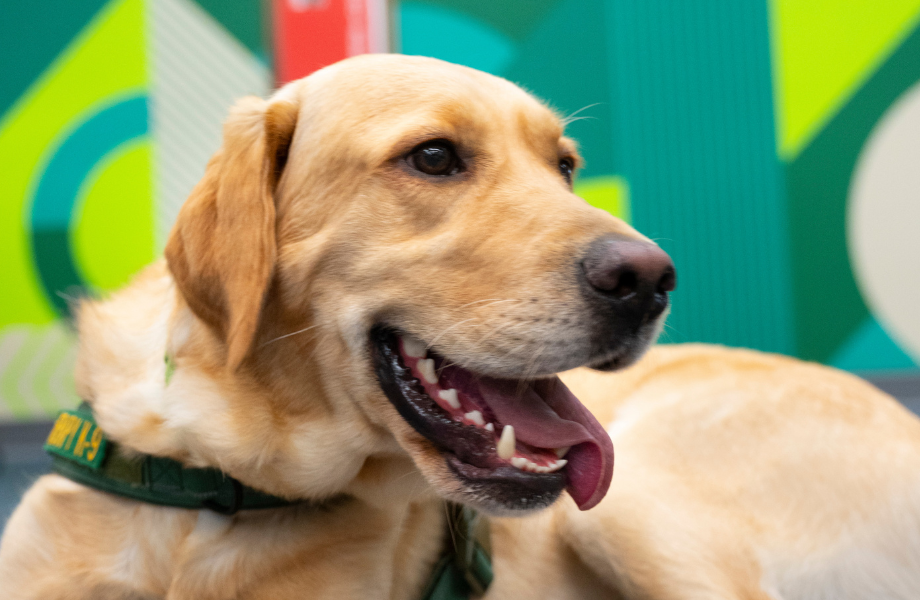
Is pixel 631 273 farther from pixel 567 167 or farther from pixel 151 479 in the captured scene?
pixel 151 479

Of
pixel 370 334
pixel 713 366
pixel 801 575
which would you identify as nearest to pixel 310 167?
pixel 370 334

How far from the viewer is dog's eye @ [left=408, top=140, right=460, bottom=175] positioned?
164 cm

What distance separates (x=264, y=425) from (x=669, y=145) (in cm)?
476

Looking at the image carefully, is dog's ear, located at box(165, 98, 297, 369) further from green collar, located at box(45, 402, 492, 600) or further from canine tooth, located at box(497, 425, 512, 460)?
canine tooth, located at box(497, 425, 512, 460)

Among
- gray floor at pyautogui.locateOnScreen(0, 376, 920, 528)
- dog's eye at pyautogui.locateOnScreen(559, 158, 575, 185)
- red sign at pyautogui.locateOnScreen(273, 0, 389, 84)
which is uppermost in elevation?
dog's eye at pyautogui.locateOnScreen(559, 158, 575, 185)

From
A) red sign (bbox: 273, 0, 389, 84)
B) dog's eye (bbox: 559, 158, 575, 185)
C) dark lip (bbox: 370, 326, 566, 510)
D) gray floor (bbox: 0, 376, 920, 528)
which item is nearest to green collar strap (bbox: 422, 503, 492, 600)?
dark lip (bbox: 370, 326, 566, 510)

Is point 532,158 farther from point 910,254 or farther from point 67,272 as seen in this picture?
point 67,272

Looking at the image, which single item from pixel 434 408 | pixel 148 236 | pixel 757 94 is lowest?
pixel 148 236

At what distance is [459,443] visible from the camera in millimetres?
1529

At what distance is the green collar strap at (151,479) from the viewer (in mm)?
1686

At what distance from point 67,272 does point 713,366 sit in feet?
17.6

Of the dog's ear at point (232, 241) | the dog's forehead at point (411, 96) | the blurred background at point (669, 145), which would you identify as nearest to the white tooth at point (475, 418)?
the dog's ear at point (232, 241)

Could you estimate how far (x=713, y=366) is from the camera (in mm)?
2469

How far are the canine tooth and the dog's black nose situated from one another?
32 cm
